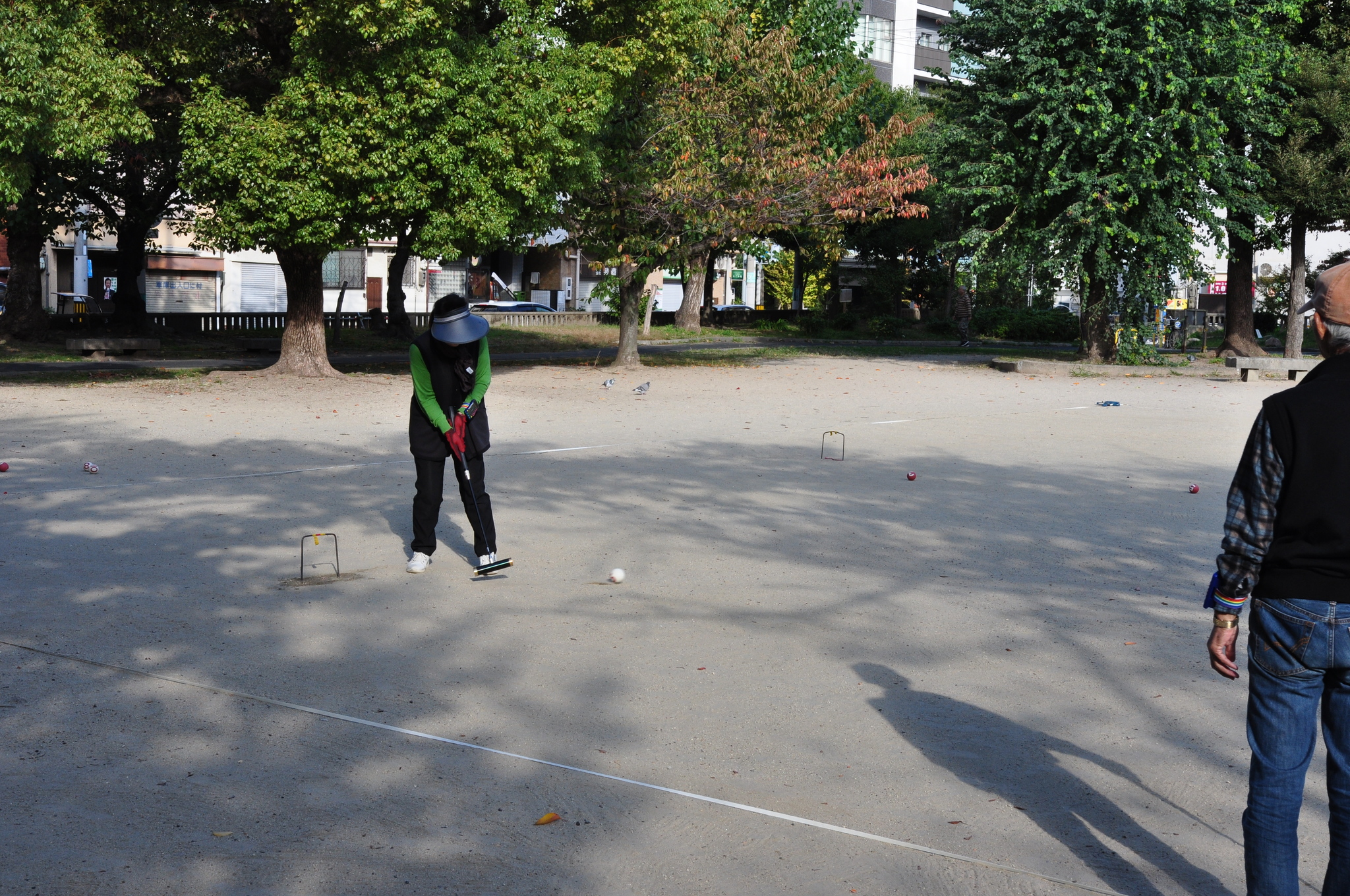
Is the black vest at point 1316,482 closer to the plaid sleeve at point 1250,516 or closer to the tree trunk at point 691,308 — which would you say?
the plaid sleeve at point 1250,516

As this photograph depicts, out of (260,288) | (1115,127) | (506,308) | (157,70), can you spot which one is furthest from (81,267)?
(1115,127)

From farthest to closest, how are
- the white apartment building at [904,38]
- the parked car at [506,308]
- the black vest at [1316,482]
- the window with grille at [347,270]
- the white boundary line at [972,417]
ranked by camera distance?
the white apartment building at [904,38], the window with grille at [347,270], the parked car at [506,308], the white boundary line at [972,417], the black vest at [1316,482]

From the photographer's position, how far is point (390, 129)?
1750cm

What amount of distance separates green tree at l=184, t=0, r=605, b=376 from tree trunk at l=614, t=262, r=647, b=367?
18.9 feet

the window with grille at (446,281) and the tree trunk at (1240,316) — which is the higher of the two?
the window with grille at (446,281)

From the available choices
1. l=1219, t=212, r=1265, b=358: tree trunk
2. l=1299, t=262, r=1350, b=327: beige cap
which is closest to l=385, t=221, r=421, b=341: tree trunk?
l=1219, t=212, r=1265, b=358: tree trunk

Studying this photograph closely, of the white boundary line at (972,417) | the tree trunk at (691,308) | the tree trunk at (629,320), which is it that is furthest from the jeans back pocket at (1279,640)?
the tree trunk at (691,308)

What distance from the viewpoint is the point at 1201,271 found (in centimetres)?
2647

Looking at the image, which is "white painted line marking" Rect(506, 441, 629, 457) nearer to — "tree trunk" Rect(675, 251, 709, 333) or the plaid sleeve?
the plaid sleeve

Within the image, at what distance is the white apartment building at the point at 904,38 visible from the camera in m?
69.9

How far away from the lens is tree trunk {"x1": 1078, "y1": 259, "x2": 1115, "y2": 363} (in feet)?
91.1

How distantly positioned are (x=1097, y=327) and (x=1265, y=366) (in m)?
3.66

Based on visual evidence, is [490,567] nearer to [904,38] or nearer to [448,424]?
[448,424]

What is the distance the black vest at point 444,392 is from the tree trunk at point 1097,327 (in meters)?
22.6
